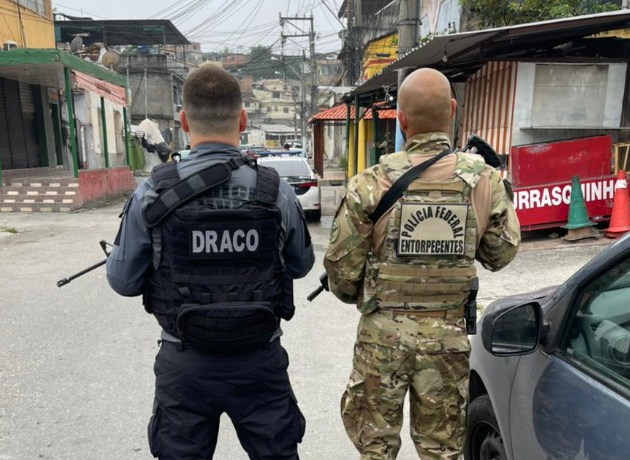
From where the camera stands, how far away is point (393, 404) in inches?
81.4

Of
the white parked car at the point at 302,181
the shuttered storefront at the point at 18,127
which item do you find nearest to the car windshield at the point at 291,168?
the white parked car at the point at 302,181

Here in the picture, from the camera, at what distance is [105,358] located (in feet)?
13.6

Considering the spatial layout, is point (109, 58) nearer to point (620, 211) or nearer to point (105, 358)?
point (105, 358)

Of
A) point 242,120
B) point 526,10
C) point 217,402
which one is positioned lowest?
point 217,402

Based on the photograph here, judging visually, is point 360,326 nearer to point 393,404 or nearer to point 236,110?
point 393,404

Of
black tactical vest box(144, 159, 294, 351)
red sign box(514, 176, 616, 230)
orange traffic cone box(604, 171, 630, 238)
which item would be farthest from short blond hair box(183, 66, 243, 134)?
orange traffic cone box(604, 171, 630, 238)

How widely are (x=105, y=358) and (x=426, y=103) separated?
332 cm

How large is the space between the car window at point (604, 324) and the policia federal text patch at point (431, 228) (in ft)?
1.63

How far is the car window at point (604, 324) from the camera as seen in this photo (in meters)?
1.53

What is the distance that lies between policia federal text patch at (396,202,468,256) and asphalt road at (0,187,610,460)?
60.3 inches

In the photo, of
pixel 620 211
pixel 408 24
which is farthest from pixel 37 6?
pixel 620 211

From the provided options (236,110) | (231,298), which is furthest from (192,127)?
(231,298)

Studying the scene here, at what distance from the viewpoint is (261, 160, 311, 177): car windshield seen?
36.2ft

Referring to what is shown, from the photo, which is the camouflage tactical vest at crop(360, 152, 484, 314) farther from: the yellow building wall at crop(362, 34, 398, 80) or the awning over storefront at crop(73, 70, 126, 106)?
the yellow building wall at crop(362, 34, 398, 80)
